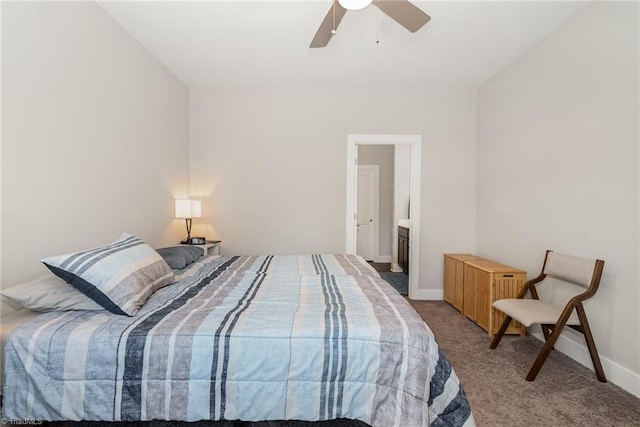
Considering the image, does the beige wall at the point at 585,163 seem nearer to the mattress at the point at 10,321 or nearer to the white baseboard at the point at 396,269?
the white baseboard at the point at 396,269

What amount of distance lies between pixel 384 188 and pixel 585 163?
4.19 meters

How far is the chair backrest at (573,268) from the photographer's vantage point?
6.53 feet

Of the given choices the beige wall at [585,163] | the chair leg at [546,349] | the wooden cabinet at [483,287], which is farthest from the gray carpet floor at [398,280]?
the chair leg at [546,349]

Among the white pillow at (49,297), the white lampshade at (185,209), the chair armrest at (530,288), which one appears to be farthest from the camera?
the white lampshade at (185,209)

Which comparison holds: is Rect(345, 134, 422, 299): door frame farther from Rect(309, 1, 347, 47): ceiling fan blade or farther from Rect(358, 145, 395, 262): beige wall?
Rect(358, 145, 395, 262): beige wall

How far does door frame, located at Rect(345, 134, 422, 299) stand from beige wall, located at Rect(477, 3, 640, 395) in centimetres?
95

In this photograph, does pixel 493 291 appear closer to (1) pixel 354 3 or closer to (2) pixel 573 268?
(2) pixel 573 268

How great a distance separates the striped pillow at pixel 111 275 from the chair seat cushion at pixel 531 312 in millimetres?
2406

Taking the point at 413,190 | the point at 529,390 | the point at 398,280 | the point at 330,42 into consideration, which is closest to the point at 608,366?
the point at 529,390

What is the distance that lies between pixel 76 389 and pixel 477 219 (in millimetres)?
3966

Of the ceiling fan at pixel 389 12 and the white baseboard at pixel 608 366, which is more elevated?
the ceiling fan at pixel 389 12

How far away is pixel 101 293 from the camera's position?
1351mm

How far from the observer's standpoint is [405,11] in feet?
5.72

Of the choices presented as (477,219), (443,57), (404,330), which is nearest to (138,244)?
(404,330)
